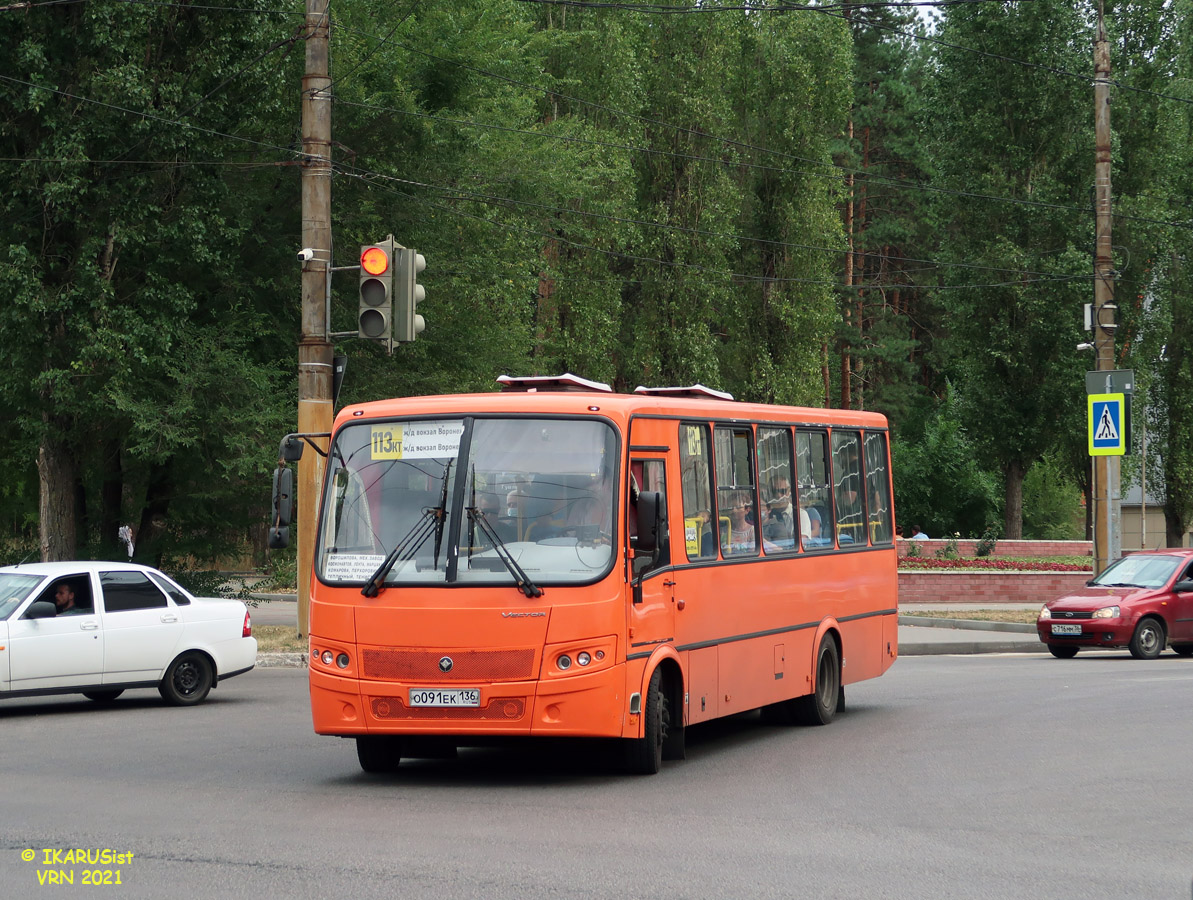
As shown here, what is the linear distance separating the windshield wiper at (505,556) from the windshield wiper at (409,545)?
9.1 inches

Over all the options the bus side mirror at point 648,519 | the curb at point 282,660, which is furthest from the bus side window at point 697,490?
the curb at point 282,660

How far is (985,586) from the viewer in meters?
34.8

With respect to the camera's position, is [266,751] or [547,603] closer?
[547,603]

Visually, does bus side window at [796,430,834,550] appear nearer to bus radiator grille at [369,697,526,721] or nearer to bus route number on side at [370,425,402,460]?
→ bus route number on side at [370,425,402,460]

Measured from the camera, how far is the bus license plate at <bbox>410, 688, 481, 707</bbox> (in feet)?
35.7

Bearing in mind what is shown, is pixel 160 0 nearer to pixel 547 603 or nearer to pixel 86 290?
pixel 86 290

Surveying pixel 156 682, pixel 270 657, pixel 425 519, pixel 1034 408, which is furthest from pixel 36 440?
pixel 1034 408

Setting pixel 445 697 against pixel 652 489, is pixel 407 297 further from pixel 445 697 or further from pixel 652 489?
pixel 445 697

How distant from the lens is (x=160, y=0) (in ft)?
76.3

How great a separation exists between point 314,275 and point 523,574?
34.0 feet

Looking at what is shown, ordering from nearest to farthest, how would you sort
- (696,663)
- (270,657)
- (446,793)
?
(446,793) → (696,663) → (270,657)

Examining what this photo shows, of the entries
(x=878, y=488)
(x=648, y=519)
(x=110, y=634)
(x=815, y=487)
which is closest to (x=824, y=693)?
(x=815, y=487)

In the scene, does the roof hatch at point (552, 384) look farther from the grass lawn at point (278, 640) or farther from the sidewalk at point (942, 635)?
the sidewalk at point (942, 635)

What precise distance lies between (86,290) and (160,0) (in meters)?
4.29
